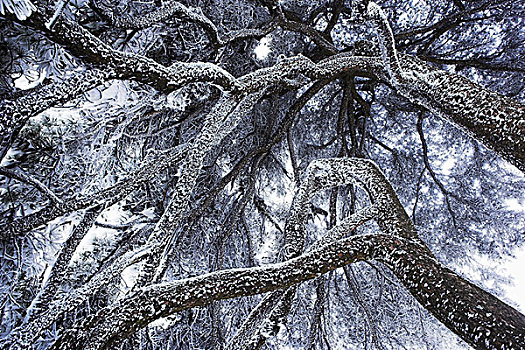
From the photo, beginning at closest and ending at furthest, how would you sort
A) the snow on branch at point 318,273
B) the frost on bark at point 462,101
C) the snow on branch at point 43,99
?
1. the snow on branch at point 318,273
2. the frost on bark at point 462,101
3. the snow on branch at point 43,99

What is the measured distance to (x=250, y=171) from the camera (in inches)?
135

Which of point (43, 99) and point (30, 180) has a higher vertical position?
point (30, 180)

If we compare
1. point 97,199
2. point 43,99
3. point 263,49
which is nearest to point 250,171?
point 263,49

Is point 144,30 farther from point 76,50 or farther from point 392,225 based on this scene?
point 392,225

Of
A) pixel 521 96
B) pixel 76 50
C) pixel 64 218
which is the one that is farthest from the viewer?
pixel 521 96

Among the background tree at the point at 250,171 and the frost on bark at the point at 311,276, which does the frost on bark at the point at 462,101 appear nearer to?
the background tree at the point at 250,171

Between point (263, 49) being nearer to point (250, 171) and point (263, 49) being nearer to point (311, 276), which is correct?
point (250, 171)

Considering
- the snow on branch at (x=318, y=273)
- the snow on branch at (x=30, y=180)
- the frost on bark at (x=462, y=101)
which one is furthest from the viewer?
the snow on branch at (x=30, y=180)

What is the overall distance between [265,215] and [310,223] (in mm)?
451

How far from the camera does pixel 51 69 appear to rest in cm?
186

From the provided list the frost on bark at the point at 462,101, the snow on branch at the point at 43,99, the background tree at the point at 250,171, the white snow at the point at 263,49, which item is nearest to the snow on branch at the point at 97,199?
the background tree at the point at 250,171

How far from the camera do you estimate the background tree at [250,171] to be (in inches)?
51.2

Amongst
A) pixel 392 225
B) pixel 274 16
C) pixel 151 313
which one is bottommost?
pixel 151 313

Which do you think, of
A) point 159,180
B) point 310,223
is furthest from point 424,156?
point 159,180
